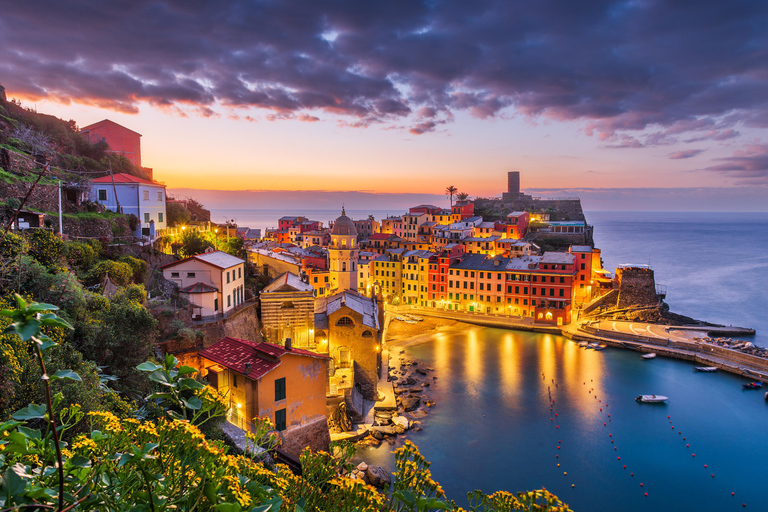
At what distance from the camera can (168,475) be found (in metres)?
2.77

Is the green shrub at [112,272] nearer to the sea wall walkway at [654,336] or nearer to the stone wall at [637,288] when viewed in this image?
the sea wall walkway at [654,336]

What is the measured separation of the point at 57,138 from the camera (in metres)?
26.2

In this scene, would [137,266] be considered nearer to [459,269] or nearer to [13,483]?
[13,483]

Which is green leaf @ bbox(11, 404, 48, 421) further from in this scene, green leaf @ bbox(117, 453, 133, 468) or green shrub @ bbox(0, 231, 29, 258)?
green shrub @ bbox(0, 231, 29, 258)

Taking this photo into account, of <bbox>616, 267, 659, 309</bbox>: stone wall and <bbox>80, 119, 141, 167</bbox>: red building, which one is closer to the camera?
<bbox>80, 119, 141, 167</bbox>: red building

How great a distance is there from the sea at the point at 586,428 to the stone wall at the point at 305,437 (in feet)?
13.0

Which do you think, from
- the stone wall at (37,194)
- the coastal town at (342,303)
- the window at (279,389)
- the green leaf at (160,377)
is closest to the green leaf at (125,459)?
the green leaf at (160,377)

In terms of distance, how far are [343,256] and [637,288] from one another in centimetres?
3363

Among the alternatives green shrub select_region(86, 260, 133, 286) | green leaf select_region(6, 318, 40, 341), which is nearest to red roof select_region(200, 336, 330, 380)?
green shrub select_region(86, 260, 133, 286)

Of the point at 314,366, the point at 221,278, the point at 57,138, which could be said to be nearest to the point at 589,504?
the point at 314,366

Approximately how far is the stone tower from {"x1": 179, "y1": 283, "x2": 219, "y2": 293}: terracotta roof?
15.3 m

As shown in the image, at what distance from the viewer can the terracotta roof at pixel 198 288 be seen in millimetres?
18875

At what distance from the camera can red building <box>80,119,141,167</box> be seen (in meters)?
30.3

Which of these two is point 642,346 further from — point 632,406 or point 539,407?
point 539,407
